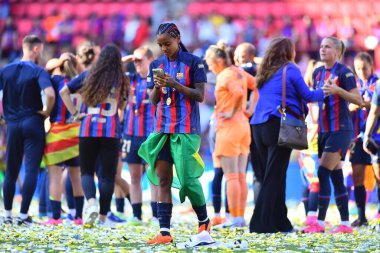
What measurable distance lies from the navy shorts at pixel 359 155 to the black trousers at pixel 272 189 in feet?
7.23

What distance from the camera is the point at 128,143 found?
32.4 ft

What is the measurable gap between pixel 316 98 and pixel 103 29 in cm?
1666

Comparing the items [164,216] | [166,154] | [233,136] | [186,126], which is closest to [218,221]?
[233,136]

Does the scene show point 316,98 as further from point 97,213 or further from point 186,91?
point 97,213

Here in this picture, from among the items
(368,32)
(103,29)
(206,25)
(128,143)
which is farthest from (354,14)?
(128,143)

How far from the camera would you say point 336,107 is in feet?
27.7

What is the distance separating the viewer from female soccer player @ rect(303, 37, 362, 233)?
27.3 ft

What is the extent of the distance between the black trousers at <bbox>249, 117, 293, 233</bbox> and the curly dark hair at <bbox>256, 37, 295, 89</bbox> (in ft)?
1.45

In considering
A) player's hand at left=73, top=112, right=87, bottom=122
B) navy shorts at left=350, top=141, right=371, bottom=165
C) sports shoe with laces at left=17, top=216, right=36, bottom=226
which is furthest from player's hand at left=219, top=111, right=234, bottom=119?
sports shoe with laces at left=17, top=216, right=36, bottom=226

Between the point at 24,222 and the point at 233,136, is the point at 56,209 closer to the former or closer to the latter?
the point at 24,222

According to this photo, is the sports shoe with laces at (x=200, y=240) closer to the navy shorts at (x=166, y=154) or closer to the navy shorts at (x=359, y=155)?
the navy shorts at (x=166, y=154)

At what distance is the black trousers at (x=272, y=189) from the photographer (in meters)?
7.89

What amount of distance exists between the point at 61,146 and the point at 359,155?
349 cm

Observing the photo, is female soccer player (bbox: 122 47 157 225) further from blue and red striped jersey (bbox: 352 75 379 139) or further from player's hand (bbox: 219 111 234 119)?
blue and red striped jersey (bbox: 352 75 379 139)
